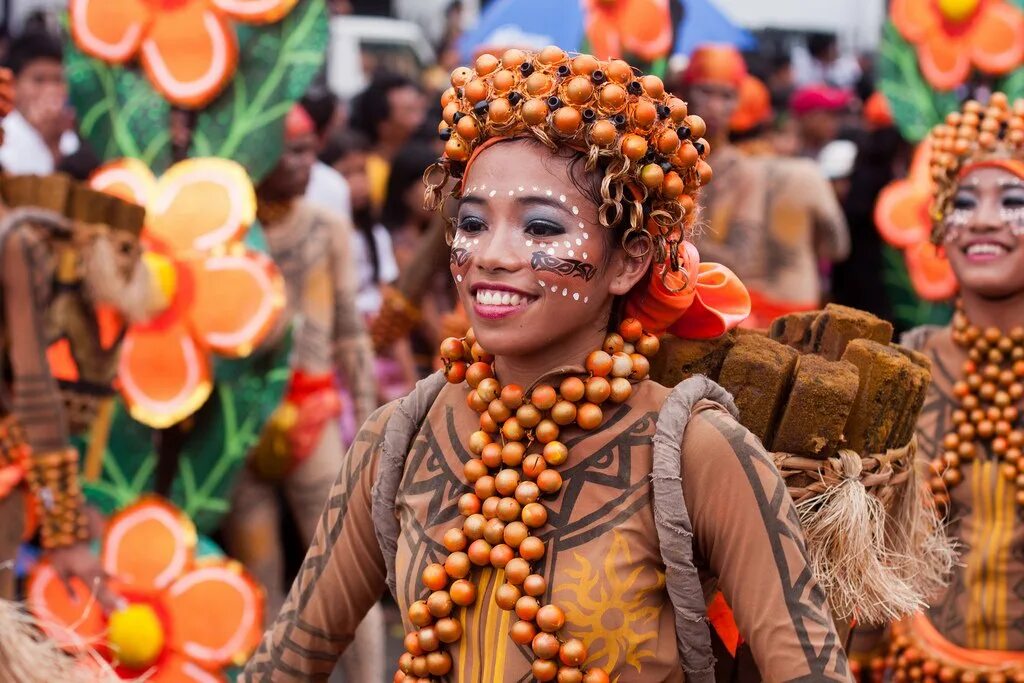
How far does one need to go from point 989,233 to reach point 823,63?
11946 mm

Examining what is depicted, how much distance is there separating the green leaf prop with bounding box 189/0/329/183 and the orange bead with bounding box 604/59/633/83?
3.24m

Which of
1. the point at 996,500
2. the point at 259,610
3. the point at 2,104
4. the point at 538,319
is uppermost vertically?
the point at 2,104

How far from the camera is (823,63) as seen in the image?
50.6 ft

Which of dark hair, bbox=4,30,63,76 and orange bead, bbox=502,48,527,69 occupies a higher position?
dark hair, bbox=4,30,63,76

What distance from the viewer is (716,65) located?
7.04m

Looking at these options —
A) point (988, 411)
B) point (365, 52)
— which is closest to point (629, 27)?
point (988, 411)

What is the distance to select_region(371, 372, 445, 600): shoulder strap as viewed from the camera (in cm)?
252

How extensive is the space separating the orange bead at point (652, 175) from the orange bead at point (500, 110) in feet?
0.77

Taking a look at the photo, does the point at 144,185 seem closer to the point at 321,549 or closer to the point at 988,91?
the point at 321,549

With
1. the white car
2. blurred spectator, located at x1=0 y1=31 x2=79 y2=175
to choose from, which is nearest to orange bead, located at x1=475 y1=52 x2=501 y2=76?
blurred spectator, located at x1=0 y1=31 x2=79 y2=175

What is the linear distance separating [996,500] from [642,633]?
6.08 feet

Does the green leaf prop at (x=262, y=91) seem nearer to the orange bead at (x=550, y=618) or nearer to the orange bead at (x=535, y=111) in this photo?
the orange bead at (x=535, y=111)

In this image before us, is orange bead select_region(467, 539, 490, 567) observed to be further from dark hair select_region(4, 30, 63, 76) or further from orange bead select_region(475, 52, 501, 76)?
dark hair select_region(4, 30, 63, 76)

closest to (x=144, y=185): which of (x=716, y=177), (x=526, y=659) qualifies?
(x=716, y=177)
